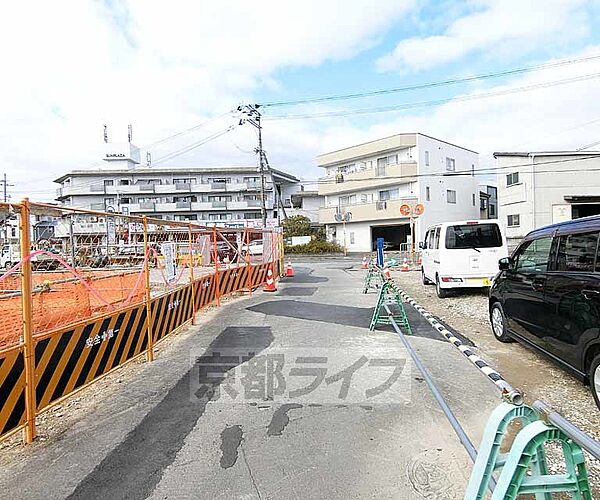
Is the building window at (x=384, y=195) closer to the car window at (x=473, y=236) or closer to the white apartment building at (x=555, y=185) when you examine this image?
the white apartment building at (x=555, y=185)

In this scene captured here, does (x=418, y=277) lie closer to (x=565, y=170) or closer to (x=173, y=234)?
(x=173, y=234)

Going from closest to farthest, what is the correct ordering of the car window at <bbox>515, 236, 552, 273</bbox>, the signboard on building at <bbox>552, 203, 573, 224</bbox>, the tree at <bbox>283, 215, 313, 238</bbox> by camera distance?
the car window at <bbox>515, 236, 552, 273</bbox>
the signboard on building at <bbox>552, 203, 573, 224</bbox>
the tree at <bbox>283, 215, 313, 238</bbox>

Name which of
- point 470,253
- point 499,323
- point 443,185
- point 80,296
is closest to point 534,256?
point 499,323

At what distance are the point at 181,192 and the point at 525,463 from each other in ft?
172

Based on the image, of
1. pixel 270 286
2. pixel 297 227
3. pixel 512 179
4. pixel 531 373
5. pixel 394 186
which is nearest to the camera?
pixel 531 373

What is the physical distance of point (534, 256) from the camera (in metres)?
5.91

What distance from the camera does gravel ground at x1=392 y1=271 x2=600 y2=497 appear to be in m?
4.01

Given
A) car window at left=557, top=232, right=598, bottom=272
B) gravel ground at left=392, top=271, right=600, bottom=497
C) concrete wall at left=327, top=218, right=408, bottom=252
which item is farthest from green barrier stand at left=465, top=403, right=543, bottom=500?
concrete wall at left=327, top=218, right=408, bottom=252

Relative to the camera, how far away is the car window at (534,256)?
5.50 metres

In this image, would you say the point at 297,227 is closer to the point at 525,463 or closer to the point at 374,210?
the point at 374,210

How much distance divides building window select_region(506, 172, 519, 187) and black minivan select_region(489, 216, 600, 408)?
23.4 m

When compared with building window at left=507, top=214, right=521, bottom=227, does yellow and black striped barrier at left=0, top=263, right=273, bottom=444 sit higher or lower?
lower

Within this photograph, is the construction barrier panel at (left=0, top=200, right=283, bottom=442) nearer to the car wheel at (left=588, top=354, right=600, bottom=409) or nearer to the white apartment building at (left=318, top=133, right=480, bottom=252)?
the car wheel at (left=588, top=354, right=600, bottom=409)

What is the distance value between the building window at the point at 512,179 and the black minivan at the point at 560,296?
2336 centimetres
